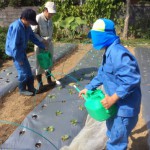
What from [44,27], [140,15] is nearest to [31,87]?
[44,27]

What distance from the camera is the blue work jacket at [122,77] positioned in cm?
238

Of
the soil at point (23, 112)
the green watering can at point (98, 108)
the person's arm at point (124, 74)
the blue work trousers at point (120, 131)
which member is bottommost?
the soil at point (23, 112)

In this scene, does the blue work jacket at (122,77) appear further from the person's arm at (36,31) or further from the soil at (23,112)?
the person's arm at (36,31)

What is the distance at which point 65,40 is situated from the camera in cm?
1049

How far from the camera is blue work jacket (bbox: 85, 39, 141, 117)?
2375 millimetres

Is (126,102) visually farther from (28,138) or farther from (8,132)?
(8,132)

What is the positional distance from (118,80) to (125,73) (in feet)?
0.47

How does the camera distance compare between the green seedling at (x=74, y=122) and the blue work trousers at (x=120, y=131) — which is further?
the green seedling at (x=74, y=122)

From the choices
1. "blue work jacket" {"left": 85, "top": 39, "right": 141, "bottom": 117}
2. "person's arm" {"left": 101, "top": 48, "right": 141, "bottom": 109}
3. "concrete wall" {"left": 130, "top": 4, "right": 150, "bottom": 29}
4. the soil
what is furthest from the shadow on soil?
"concrete wall" {"left": 130, "top": 4, "right": 150, "bottom": 29}

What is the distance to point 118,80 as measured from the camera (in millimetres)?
2488

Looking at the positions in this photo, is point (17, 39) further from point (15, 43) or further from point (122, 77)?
point (122, 77)

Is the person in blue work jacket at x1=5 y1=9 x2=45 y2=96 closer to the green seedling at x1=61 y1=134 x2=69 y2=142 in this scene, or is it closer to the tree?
the green seedling at x1=61 y1=134 x2=69 y2=142

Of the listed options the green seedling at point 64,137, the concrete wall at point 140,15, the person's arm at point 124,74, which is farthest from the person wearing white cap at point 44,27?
the concrete wall at point 140,15

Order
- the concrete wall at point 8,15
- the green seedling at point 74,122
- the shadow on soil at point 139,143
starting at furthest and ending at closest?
the concrete wall at point 8,15 < the green seedling at point 74,122 < the shadow on soil at point 139,143
